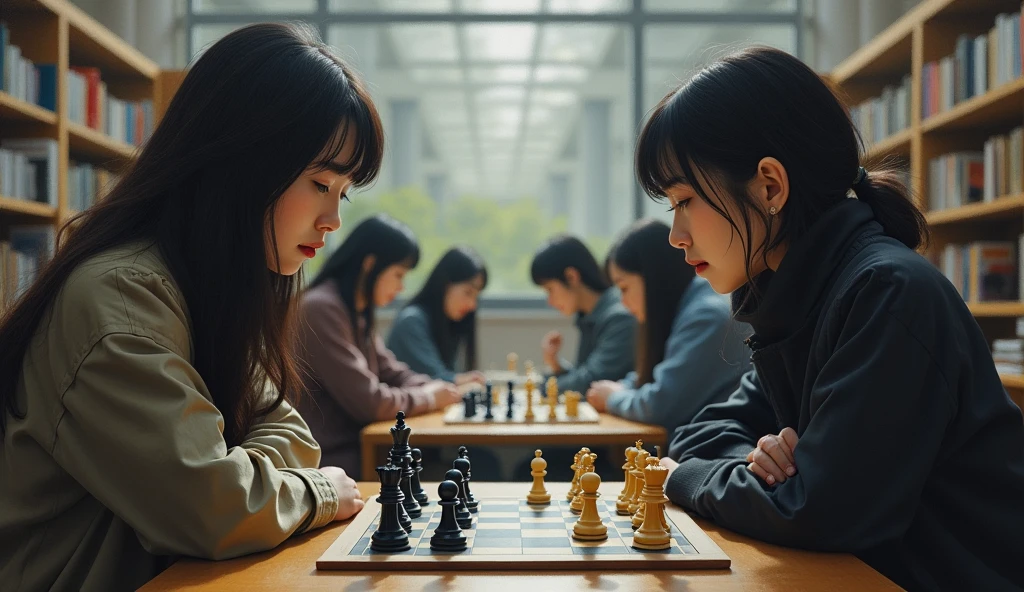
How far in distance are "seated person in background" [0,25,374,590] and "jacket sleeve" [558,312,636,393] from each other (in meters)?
2.69

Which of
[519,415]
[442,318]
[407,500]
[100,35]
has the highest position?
[100,35]

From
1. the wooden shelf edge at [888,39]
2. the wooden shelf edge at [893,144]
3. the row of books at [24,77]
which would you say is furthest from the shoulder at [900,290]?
the row of books at [24,77]

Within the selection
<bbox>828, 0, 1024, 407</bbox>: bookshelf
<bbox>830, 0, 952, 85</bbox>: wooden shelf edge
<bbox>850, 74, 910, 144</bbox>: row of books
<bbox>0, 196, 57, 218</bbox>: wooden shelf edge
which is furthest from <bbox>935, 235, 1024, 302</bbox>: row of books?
<bbox>0, 196, 57, 218</bbox>: wooden shelf edge

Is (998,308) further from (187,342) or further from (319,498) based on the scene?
(187,342)

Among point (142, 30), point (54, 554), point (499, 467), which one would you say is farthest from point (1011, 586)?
point (142, 30)

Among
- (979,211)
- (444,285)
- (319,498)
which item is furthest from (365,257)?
(979,211)

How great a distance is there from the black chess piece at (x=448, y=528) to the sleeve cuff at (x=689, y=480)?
0.43 meters

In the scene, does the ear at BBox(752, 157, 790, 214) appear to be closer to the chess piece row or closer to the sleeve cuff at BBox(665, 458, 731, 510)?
the sleeve cuff at BBox(665, 458, 731, 510)

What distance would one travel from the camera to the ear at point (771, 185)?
4.93 ft

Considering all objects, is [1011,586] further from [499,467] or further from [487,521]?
[499,467]

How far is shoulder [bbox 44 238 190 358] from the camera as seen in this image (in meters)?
1.25

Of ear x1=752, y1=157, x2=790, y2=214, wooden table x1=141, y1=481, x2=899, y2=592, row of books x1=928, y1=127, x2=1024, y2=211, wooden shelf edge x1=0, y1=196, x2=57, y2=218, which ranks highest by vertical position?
row of books x1=928, y1=127, x2=1024, y2=211

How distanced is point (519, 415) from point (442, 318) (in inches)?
66.5

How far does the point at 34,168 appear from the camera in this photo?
4227 millimetres
